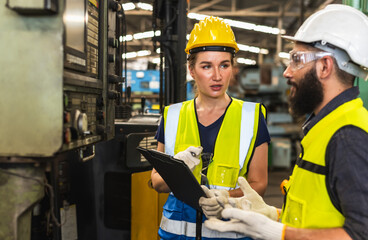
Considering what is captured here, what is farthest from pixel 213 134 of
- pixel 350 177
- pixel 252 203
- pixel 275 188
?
pixel 275 188

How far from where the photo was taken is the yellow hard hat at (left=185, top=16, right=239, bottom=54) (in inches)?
69.5

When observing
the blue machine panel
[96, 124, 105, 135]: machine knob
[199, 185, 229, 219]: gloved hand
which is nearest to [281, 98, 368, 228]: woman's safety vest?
[199, 185, 229, 219]: gloved hand

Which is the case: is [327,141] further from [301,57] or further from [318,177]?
[301,57]

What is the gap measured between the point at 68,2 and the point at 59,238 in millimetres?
1644

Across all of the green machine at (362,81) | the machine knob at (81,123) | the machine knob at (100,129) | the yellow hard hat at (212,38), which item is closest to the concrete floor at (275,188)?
the green machine at (362,81)

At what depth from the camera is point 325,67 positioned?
121cm

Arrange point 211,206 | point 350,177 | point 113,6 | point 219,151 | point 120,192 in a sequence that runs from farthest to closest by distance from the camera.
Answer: point 120,192, point 113,6, point 219,151, point 211,206, point 350,177

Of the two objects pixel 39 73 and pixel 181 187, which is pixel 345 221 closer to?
pixel 181 187

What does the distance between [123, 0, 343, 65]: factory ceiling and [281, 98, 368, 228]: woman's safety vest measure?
222 inches

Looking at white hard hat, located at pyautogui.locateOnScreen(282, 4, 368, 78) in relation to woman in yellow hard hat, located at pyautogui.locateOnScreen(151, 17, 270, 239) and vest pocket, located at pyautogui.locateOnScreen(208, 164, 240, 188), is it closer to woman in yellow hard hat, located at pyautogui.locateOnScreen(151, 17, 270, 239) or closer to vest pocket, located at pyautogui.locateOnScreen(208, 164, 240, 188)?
woman in yellow hard hat, located at pyautogui.locateOnScreen(151, 17, 270, 239)

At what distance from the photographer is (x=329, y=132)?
1097 millimetres

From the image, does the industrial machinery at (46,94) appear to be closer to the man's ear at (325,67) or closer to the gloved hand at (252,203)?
the gloved hand at (252,203)

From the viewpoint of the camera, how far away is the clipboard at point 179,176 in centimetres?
130

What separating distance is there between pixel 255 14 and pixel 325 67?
821 centimetres
